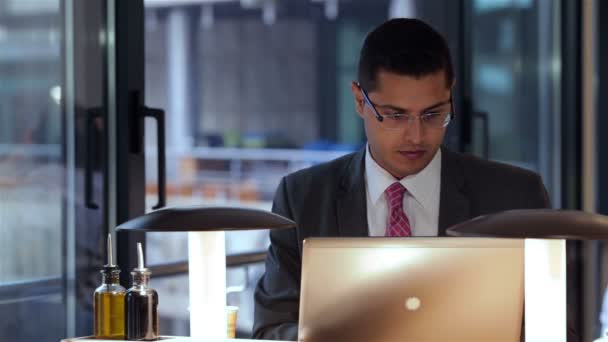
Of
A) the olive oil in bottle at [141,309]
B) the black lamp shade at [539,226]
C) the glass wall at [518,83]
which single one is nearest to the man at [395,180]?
the olive oil in bottle at [141,309]

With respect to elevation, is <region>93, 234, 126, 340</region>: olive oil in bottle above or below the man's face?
below

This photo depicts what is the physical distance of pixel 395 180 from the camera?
2.50 m

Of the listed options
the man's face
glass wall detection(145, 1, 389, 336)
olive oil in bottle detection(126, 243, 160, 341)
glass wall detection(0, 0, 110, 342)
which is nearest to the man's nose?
the man's face

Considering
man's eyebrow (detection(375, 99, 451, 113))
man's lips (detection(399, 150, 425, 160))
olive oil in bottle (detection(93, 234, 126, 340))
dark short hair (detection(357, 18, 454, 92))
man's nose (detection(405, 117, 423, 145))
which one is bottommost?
olive oil in bottle (detection(93, 234, 126, 340))

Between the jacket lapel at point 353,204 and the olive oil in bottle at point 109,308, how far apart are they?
63 cm

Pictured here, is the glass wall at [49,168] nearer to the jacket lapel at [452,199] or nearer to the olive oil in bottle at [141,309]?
the olive oil in bottle at [141,309]

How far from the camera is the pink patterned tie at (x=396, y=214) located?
96.0 inches

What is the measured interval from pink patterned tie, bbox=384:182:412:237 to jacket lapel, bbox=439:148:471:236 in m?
0.10

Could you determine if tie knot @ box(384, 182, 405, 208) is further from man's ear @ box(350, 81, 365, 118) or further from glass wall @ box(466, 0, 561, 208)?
glass wall @ box(466, 0, 561, 208)

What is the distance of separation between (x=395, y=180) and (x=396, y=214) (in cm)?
9

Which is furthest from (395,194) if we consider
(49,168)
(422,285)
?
(49,168)

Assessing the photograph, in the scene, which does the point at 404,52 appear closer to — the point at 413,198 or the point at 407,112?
the point at 407,112

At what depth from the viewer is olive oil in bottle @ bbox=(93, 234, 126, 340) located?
2123mm

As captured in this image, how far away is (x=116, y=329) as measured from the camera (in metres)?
2.14
